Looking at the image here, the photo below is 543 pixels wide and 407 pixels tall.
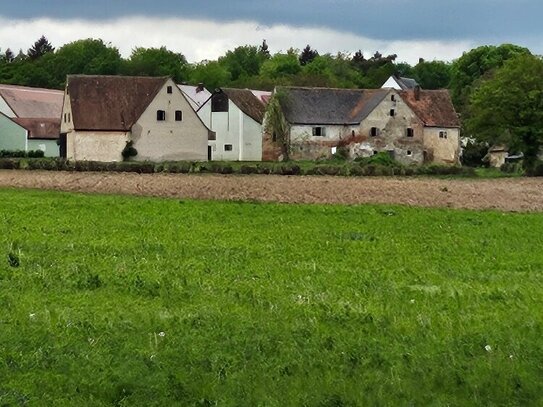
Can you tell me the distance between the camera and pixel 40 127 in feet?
283

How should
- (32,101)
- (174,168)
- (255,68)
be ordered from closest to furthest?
(174,168), (32,101), (255,68)

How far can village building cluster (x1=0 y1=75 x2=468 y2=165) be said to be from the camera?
69562mm

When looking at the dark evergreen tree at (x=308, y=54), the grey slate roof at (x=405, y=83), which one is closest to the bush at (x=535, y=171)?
the grey slate roof at (x=405, y=83)

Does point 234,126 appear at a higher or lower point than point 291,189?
higher

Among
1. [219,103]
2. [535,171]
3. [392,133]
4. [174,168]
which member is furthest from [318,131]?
[174,168]

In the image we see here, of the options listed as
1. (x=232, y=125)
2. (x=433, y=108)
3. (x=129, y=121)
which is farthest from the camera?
(x=433, y=108)

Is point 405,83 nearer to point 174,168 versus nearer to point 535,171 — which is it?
point 535,171

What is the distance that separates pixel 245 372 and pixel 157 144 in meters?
63.0

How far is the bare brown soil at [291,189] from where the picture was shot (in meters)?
32.8

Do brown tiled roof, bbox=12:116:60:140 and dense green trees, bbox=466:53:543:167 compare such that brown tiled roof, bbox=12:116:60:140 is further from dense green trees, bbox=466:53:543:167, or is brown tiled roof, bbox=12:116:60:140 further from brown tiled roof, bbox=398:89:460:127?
dense green trees, bbox=466:53:543:167

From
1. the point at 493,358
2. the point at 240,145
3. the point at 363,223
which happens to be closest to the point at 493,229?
the point at 363,223

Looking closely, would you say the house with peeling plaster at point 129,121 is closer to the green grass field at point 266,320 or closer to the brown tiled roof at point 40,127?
the brown tiled roof at point 40,127

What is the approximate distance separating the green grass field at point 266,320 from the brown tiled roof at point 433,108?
211 ft

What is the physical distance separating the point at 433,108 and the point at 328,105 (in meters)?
10.7
